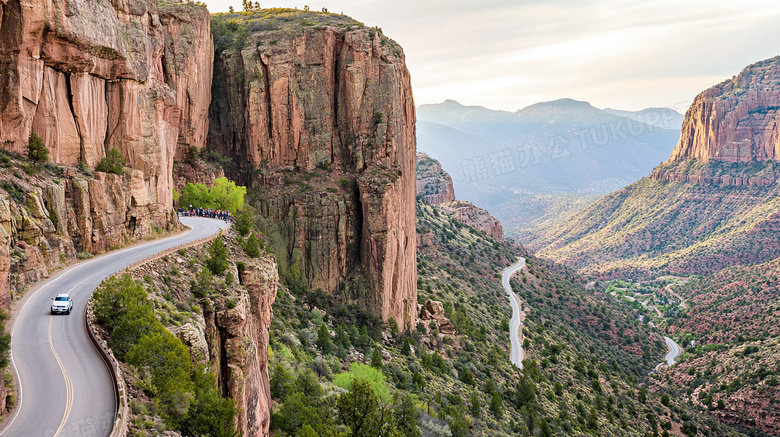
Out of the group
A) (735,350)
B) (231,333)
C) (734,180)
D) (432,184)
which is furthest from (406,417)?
(734,180)

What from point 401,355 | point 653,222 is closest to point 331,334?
point 401,355

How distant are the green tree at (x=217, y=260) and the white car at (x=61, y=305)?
6.42 meters

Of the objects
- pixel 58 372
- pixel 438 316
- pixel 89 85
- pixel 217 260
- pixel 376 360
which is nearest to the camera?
pixel 58 372

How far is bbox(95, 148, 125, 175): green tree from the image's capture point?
97.7ft

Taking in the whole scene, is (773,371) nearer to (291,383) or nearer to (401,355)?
(401,355)

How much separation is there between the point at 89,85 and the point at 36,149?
5.30 m

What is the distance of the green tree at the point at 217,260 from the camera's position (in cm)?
2538

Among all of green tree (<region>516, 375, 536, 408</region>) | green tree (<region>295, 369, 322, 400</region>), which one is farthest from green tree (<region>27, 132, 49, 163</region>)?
green tree (<region>516, 375, 536, 408</region>)

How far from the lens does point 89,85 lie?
2931 centimetres

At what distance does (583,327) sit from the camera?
95062mm

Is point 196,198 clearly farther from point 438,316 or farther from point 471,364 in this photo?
point 471,364

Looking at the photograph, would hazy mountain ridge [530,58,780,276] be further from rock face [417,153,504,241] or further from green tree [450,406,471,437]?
green tree [450,406,471,437]

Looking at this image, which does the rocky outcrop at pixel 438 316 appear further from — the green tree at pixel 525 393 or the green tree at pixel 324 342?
the green tree at pixel 324 342

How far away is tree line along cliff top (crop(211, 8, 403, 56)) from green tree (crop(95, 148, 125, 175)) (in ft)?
87.1
